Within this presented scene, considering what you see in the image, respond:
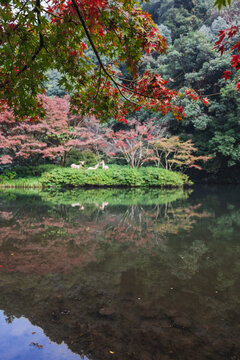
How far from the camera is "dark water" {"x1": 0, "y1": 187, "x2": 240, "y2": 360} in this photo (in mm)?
1840

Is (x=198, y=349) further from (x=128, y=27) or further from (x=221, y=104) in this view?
(x=221, y=104)

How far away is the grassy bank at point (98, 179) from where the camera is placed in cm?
1212

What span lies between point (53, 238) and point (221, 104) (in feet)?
39.9

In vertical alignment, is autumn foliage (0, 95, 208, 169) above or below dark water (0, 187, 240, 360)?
above

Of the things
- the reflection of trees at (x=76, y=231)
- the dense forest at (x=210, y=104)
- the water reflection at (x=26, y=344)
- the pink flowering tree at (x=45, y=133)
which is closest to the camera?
the water reflection at (x=26, y=344)

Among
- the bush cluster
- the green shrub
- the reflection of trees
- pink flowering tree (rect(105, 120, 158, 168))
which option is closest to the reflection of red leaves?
the reflection of trees

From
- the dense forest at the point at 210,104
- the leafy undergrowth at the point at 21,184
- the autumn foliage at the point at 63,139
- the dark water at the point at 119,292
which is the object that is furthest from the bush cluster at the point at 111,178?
the dark water at the point at 119,292

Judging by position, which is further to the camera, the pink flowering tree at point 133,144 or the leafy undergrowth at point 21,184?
the pink flowering tree at point 133,144

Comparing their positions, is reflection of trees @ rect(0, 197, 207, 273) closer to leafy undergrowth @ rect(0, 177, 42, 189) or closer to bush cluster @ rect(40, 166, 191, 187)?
bush cluster @ rect(40, 166, 191, 187)

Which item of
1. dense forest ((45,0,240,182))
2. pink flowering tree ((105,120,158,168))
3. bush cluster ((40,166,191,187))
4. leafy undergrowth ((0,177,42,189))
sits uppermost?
dense forest ((45,0,240,182))

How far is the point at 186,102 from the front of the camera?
13.8 m

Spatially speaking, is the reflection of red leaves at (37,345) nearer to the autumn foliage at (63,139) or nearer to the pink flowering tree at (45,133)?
the autumn foliage at (63,139)

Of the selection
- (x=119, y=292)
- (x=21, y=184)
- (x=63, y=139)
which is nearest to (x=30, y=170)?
(x=21, y=184)

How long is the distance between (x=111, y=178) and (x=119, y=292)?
985cm
